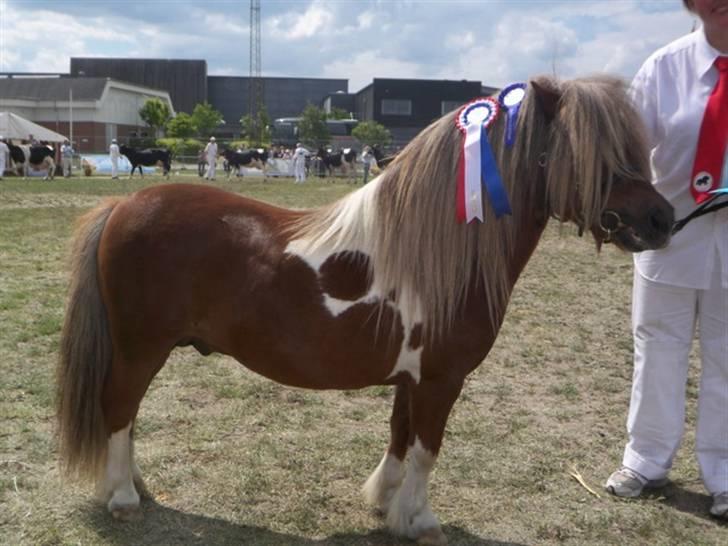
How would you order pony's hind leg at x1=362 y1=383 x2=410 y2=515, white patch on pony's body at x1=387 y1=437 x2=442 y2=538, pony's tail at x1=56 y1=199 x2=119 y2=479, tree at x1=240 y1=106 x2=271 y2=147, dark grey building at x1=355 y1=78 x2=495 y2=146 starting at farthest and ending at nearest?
dark grey building at x1=355 y1=78 x2=495 y2=146 → tree at x1=240 y1=106 x2=271 y2=147 → pony's hind leg at x1=362 y1=383 x2=410 y2=515 → pony's tail at x1=56 y1=199 x2=119 y2=479 → white patch on pony's body at x1=387 y1=437 x2=442 y2=538

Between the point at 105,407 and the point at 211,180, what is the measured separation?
2821 centimetres

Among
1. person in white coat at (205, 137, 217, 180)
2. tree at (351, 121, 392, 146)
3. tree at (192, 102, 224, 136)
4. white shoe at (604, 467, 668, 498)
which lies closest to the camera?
white shoe at (604, 467, 668, 498)

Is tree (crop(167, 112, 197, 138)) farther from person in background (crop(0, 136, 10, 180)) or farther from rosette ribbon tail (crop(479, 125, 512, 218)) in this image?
rosette ribbon tail (crop(479, 125, 512, 218))

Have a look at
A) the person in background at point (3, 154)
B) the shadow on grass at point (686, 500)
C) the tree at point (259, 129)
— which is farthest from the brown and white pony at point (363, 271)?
the tree at point (259, 129)

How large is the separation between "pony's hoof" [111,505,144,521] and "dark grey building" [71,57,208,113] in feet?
315

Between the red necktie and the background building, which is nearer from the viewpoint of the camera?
the red necktie

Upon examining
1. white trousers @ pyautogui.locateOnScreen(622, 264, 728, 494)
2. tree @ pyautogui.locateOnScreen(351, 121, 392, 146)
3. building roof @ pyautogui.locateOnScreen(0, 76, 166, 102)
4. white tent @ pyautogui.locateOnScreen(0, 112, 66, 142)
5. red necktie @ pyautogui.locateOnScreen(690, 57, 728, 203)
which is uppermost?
building roof @ pyautogui.locateOnScreen(0, 76, 166, 102)

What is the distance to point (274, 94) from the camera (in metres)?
101

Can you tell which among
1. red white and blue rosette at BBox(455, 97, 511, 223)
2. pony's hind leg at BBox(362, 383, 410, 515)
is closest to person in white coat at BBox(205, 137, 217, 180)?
pony's hind leg at BBox(362, 383, 410, 515)

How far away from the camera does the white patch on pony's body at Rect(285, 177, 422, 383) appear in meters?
2.86

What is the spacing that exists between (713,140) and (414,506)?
7.57ft

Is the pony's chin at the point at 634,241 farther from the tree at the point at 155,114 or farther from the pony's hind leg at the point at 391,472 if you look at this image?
the tree at the point at 155,114

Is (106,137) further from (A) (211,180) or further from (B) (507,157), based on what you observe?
(B) (507,157)

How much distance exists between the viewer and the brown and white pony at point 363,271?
2.70 m
